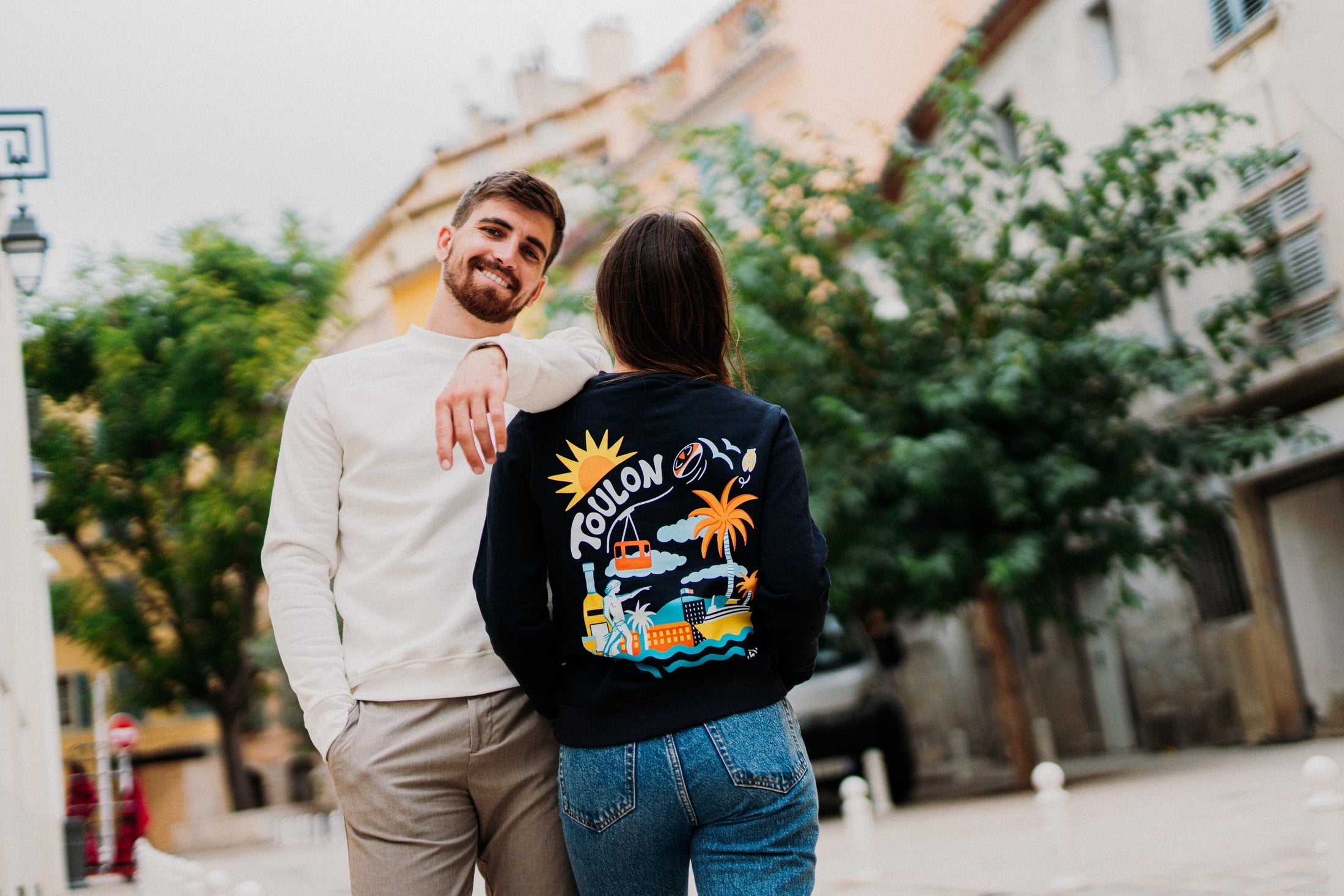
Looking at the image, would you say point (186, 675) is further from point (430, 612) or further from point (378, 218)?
point (430, 612)

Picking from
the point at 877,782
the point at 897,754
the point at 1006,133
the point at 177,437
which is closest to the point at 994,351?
the point at 877,782

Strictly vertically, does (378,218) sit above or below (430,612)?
above

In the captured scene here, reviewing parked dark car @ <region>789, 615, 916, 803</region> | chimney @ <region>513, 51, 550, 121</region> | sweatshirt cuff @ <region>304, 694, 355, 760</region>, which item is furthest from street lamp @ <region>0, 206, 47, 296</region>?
chimney @ <region>513, 51, 550, 121</region>

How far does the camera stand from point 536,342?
231cm

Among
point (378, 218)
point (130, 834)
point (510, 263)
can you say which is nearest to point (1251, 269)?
point (510, 263)

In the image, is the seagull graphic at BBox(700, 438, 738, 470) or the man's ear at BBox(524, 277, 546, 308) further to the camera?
the man's ear at BBox(524, 277, 546, 308)

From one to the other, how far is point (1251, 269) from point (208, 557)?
70.9 ft

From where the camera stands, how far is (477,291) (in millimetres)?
2729

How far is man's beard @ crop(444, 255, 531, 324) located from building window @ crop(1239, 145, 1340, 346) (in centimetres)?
1170

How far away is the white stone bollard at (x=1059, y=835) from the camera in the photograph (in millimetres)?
6902

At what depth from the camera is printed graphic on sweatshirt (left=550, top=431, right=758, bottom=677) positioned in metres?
2.22

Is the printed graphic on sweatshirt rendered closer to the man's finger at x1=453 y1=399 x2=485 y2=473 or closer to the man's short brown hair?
the man's finger at x1=453 y1=399 x2=485 y2=473

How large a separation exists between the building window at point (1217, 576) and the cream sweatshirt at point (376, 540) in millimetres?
14052

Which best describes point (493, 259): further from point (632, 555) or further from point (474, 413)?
point (632, 555)
